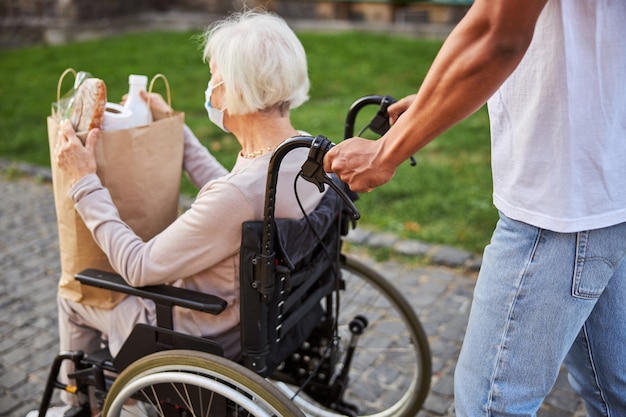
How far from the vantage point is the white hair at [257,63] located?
6.91ft

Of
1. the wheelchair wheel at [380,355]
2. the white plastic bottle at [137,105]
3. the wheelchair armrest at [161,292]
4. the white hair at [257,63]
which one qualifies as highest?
the white hair at [257,63]

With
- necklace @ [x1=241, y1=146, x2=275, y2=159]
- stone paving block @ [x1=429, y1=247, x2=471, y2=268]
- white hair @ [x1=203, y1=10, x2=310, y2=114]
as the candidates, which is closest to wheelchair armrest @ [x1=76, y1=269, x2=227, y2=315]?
necklace @ [x1=241, y1=146, x2=275, y2=159]

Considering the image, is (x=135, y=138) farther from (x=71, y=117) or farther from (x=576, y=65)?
(x=576, y=65)

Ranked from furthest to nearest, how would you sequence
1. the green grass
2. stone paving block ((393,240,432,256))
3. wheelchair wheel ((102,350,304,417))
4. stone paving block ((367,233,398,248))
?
1. the green grass
2. stone paving block ((367,233,398,248))
3. stone paving block ((393,240,432,256))
4. wheelchair wheel ((102,350,304,417))

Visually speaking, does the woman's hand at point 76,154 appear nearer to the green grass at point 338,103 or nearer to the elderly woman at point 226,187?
the elderly woman at point 226,187

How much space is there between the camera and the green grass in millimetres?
5000

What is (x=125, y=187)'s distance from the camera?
7.65ft

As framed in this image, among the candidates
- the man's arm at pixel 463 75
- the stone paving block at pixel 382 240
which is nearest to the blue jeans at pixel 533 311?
the man's arm at pixel 463 75

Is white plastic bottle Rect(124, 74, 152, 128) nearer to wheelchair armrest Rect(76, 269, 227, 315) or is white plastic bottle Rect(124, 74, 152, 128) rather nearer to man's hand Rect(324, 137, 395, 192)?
wheelchair armrest Rect(76, 269, 227, 315)

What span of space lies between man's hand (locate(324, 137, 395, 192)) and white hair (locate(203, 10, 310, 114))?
50 cm

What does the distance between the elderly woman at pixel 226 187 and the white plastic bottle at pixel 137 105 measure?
0.86ft

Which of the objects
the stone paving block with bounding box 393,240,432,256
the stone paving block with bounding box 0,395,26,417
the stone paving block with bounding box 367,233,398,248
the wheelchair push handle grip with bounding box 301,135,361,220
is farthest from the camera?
the stone paving block with bounding box 367,233,398,248

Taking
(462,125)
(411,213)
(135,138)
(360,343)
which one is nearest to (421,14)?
(462,125)

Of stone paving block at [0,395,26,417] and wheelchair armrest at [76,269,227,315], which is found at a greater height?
wheelchair armrest at [76,269,227,315]
